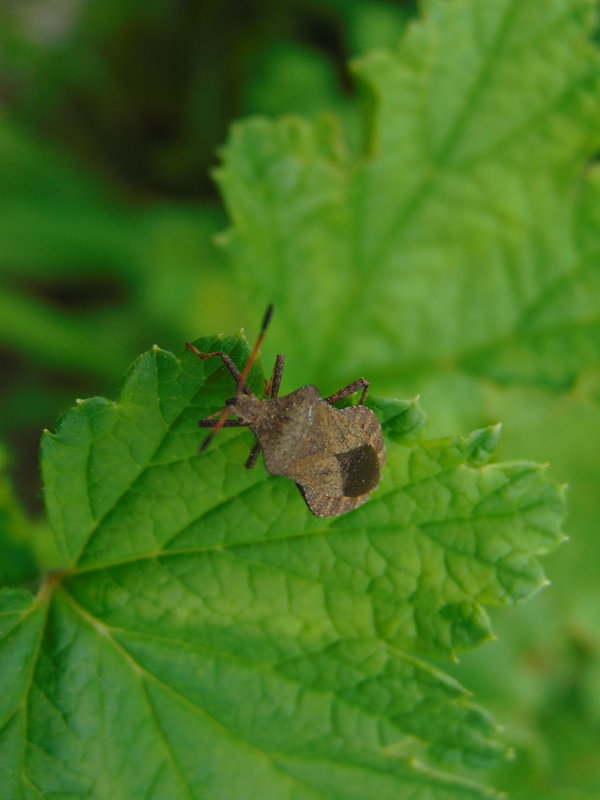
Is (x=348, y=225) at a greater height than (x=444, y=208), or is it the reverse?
(x=444, y=208)

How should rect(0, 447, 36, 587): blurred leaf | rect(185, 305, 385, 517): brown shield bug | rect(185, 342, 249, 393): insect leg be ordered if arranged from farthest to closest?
rect(0, 447, 36, 587): blurred leaf, rect(185, 305, 385, 517): brown shield bug, rect(185, 342, 249, 393): insect leg

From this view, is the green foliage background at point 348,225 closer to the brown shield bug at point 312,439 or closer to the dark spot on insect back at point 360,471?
the brown shield bug at point 312,439

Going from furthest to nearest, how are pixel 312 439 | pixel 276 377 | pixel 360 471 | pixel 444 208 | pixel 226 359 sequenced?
1. pixel 444 208
2. pixel 276 377
3. pixel 312 439
4. pixel 360 471
5. pixel 226 359

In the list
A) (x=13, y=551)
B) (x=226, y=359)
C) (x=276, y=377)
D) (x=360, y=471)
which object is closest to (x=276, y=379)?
(x=276, y=377)

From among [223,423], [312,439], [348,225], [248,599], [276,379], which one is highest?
[348,225]

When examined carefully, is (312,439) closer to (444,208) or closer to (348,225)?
(348,225)

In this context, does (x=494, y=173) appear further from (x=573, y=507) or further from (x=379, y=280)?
(x=573, y=507)

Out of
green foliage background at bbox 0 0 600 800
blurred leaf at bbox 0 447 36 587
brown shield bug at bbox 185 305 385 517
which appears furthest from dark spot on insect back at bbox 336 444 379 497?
blurred leaf at bbox 0 447 36 587

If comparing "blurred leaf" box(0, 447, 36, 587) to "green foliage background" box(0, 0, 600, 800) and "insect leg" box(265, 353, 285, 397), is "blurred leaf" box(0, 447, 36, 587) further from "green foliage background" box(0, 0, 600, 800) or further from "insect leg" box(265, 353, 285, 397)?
"insect leg" box(265, 353, 285, 397)
